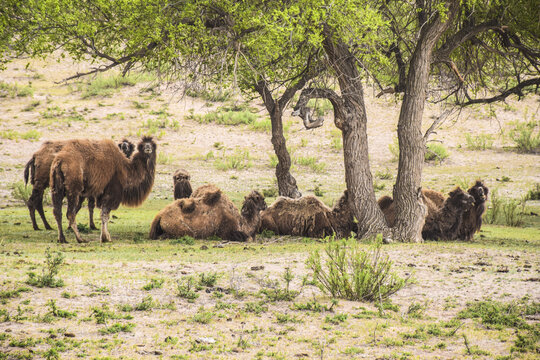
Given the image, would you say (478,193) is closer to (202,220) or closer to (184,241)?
(202,220)

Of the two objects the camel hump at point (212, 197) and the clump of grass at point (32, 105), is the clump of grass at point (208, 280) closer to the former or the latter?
the camel hump at point (212, 197)

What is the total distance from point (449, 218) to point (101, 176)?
7.34m

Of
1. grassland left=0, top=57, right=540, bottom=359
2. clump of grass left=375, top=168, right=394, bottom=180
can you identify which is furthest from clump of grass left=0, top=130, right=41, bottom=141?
clump of grass left=375, top=168, right=394, bottom=180

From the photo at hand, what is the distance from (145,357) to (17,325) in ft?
4.52

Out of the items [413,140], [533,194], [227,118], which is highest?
[227,118]

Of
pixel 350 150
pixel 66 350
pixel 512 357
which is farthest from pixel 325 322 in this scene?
pixel 350 150

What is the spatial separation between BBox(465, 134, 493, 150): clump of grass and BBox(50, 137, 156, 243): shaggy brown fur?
2065 cm

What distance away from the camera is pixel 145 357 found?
209 inches

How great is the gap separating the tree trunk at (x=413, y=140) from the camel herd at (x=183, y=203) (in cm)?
24

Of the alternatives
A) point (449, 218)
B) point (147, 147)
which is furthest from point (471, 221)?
point (147, 147)

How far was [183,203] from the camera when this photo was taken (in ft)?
41.6

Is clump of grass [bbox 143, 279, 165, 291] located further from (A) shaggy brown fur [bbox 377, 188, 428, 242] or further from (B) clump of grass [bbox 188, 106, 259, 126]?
(B) clump of grass [bbox 188, 106, 259, 126]

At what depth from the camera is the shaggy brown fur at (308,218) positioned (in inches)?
536

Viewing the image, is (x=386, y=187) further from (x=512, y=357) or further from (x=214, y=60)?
(x=512, y=357)
